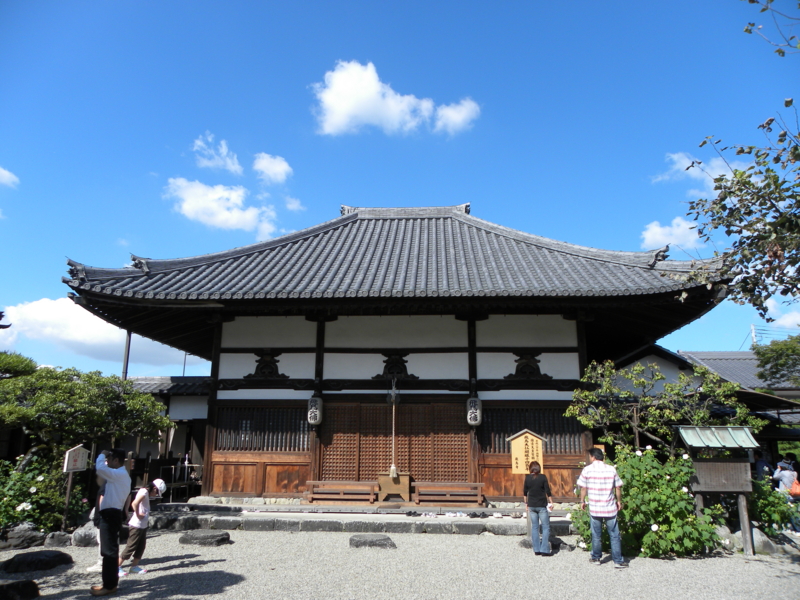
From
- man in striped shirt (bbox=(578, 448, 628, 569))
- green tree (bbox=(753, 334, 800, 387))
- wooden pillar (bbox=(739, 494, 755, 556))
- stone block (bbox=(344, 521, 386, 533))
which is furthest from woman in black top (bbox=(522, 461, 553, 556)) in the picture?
green tree (bbox=(753, 334, 800, 387))

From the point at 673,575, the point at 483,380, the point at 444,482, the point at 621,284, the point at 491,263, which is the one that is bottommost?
the point at 673,575

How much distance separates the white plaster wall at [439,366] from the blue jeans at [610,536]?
509 cm

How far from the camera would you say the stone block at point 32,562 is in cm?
700

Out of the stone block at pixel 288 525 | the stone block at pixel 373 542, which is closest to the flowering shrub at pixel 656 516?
the stone block at pixel 373 542

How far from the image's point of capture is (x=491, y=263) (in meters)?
13.5

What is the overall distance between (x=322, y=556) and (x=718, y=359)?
31.4m

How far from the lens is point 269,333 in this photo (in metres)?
12.9

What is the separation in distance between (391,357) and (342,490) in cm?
310

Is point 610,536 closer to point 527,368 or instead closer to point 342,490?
point 527,368

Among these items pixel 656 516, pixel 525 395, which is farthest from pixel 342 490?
pixel 656 516

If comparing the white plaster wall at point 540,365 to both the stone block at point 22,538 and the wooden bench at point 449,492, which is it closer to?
the wooden bench at point 449,492

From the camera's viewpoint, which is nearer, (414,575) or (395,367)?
(414,575)

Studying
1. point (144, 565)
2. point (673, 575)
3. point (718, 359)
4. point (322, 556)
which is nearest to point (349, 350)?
point (322, 556)

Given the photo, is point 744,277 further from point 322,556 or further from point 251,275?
point 251,275
